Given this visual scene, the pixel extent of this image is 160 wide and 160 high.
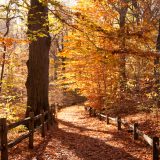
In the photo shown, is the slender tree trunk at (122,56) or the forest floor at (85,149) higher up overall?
the slender tree trunk at (122,56)

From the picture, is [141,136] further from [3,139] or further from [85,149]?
[3,139]

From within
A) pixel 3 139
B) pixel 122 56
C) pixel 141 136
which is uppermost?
pixel 122 56

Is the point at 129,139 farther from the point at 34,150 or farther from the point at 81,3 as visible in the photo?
the point at 81,3

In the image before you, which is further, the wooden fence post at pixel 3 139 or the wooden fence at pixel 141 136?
the wooden fence at pixel 141 136

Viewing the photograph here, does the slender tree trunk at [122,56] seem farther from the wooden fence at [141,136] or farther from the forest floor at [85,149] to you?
the forest floor at [85,149]

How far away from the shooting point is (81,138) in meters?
13.6

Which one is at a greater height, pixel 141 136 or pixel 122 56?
pixel 122 56

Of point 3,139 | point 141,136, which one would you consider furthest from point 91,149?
point 3,139


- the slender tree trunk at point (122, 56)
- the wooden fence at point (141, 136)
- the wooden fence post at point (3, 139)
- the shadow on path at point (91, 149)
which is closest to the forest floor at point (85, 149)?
the shadow on path at point (91, 149)

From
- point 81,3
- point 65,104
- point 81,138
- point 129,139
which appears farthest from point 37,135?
point 65,104

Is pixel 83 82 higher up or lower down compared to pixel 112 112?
higher up

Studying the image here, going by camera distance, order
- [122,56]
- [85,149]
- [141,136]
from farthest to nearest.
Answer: [122,56], [141,136], [85,149]

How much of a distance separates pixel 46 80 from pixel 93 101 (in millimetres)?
8715

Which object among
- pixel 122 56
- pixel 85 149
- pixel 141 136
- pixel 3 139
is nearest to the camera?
pixel 3 139
